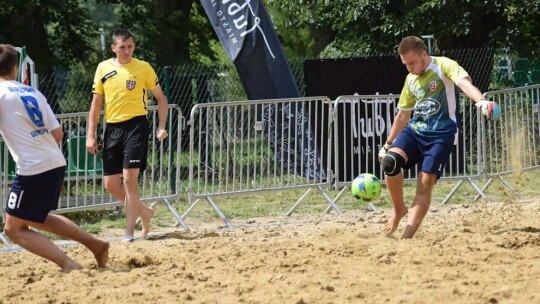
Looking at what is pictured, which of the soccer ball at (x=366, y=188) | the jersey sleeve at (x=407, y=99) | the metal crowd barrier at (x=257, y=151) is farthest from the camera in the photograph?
the metal crowd barrier at (x=257, y=151)

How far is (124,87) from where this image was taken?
10.5 m

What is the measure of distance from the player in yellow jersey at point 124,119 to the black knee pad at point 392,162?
232 cm

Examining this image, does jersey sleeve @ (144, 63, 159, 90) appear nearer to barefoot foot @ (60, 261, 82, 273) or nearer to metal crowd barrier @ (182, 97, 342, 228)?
metal crowd barrier @ (182, 97, 342, 228)

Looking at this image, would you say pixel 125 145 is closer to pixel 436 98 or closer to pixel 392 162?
pixel 392 162

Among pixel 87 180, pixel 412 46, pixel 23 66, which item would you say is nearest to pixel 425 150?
pixel 412 46

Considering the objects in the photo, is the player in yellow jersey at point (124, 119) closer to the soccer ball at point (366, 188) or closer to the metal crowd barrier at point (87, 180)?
the metal crowd barrier at point (87, 180)

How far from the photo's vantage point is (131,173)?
10453 millimetres

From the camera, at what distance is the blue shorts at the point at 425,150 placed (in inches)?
384

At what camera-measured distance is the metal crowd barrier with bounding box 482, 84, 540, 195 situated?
13.6 metres

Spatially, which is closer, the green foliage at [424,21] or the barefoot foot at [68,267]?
the barefoot foot at [68,267]

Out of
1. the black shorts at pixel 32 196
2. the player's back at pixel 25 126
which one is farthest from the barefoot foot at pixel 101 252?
the player's back at pixel 25 126

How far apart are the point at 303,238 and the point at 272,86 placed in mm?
4362

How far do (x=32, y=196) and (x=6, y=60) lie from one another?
1.08m

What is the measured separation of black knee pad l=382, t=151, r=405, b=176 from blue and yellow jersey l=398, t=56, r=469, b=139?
0.31 m
